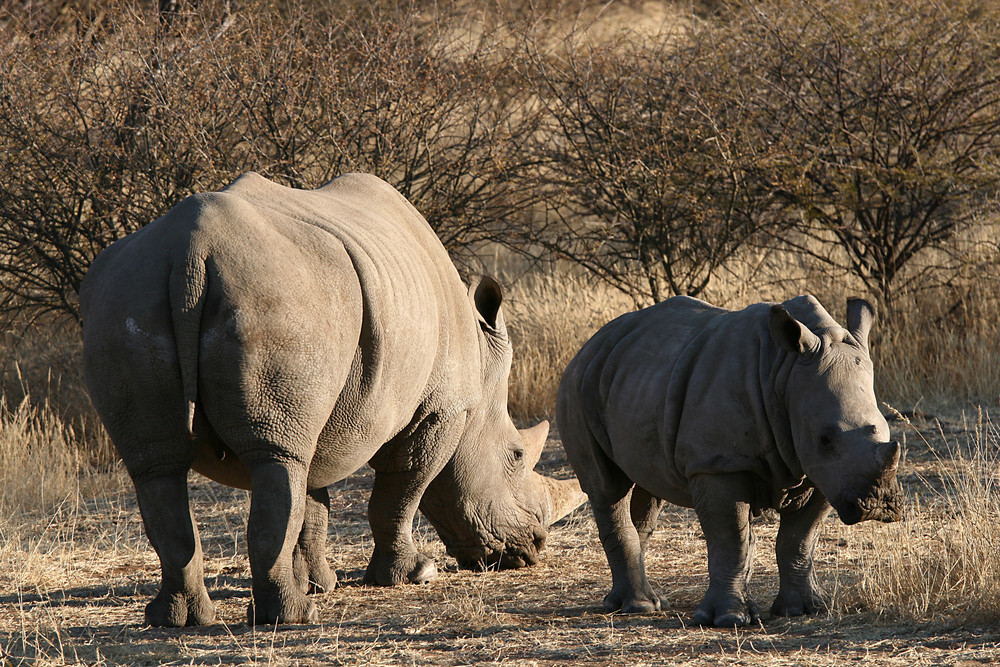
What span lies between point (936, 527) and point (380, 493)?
2759 mm

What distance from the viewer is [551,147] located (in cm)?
1106

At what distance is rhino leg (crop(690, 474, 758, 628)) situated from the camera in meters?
4.70

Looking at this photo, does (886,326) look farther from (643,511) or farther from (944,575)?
(944,575)

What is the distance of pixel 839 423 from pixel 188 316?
2353mm

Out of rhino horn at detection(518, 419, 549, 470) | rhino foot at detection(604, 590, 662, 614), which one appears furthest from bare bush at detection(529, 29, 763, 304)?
rhino foot at detection(604, 590, 662, 614)

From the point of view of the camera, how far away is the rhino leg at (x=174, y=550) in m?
4.68

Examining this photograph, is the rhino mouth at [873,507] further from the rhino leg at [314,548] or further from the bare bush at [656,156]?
the bare bush at [656,156]

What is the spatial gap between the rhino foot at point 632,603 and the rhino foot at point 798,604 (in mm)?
510

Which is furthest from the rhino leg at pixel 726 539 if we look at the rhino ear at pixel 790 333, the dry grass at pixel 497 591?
the rhino ear at pixel 790 333

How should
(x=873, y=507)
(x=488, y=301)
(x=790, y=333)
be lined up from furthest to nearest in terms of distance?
1. (x=488, y=301)
2. (x=790, y=333)
3. (x=873, y=507)

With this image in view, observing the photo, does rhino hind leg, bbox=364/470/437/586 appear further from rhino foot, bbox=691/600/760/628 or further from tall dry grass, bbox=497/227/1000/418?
tall dry grass, bbox=497/227/1000/418

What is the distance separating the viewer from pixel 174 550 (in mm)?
4777

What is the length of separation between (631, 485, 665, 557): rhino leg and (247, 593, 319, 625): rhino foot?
5.34ft

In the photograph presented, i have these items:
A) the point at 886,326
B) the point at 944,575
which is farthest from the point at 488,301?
the point at 886,326
